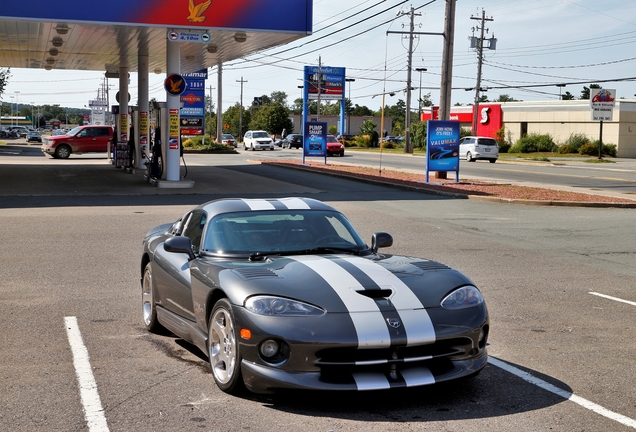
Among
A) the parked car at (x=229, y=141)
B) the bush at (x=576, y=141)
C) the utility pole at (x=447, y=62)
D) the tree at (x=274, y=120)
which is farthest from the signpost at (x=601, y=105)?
the tree at (x=274, y=120)

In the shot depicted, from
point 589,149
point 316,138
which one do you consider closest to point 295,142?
point 589,149

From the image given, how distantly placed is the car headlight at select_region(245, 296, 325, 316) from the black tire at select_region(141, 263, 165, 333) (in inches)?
86.3

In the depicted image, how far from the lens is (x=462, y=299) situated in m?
5.58

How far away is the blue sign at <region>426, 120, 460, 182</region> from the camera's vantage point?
26469mm

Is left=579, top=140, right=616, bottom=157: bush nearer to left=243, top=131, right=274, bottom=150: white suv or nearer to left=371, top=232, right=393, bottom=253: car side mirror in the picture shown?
left=243, top=131, right=274, bottom=150: white suv

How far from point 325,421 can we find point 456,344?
1.07 meters

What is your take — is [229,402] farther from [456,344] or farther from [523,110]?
[523,110]

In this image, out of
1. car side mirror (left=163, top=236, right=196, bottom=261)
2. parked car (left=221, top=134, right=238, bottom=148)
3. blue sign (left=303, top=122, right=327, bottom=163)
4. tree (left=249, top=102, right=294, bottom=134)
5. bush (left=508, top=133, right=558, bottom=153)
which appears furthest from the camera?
tree (left=249, top=102, right=294, bottom=134)

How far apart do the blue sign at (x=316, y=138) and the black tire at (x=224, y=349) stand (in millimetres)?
32482

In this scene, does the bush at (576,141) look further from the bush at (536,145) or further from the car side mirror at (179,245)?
the car side mirror at (179,245)

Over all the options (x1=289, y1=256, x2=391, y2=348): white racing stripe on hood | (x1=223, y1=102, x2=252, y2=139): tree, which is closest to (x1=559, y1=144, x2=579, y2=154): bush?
(x1=289, y1=256, x2=391, y2=348): white racing stripe on hood

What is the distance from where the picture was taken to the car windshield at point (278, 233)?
6332 millimetres

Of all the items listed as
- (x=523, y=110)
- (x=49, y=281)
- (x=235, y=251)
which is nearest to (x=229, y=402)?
(x=235, y=251)

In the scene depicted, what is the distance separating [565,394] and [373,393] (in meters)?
1.34
